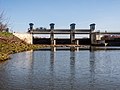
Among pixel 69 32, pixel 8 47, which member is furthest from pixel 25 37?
pixel 8 47

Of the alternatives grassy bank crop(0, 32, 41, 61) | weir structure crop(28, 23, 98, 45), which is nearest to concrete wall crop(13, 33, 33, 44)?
weir structure crop(28, 23, 98, 45)

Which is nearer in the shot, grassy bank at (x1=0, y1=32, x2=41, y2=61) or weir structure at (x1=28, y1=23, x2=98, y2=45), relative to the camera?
grassy bank at (x1=0, y1=32, x2=41, y2=61)

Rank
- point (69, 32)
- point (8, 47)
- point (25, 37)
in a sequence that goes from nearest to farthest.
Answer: point (8, 47) → point (25, 37) → point (69, 32)

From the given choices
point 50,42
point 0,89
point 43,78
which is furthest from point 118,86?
point 50,42

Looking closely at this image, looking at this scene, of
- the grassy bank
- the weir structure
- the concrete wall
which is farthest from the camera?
the weir structure

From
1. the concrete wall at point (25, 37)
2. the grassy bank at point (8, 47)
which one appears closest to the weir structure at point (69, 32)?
the concrete wall at point (25, 37)

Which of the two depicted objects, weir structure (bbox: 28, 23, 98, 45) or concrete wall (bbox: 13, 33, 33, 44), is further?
weir structure (bbox: 28, 23, 98, 45)

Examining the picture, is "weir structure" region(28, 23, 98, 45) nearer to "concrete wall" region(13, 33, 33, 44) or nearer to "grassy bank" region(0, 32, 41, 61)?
"concrete wall" region(13, 33, 33, 44)

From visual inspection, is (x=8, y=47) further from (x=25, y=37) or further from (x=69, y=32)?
(x=69, y=32)

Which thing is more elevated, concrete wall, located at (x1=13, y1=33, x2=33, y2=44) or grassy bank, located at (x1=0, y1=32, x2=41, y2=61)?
concrete wall, located at (x1=13, y1=33, x2=33, y2=44)

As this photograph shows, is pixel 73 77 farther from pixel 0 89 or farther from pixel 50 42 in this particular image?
pixel 50 42

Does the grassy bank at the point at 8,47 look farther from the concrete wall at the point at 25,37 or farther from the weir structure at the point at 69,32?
the weir structure at the point at 69,32

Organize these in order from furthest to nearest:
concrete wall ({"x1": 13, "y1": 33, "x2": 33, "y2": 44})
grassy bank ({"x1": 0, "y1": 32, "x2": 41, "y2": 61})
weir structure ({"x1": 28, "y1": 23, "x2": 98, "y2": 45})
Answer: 1. weir structure ({"x1": 28, "y1": 23, "x2": 98, "y2": 45})
2. concrete wall ({"x1": 13, "y1": 33, "x2": 33, "y2": 44})
3. grassy bank ({"x1": 0, "y1": 32, "x2": 41, "y2": 61})

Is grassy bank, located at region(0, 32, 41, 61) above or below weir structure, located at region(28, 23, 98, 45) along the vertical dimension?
below
